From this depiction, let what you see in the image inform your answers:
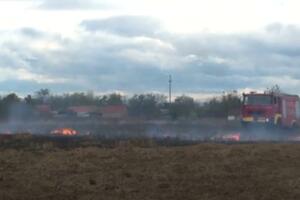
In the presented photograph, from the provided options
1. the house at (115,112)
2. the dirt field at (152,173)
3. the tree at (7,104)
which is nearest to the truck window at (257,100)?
the dirt field at (152,173)

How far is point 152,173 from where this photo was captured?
1827cm

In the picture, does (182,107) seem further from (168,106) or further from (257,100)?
(257,100)

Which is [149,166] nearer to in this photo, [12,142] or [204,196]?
[204,196]

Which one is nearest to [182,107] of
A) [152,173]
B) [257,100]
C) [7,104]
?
[7,104]

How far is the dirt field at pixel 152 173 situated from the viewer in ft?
48.3

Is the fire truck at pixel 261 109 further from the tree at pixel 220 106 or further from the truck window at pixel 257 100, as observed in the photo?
the tree at pixel 220 106

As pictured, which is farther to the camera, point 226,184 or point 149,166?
point 149,166

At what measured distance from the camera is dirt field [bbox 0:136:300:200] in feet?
48.3

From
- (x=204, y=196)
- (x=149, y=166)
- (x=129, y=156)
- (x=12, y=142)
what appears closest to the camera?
(x=204, y=196)

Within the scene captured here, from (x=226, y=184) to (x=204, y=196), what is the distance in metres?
2.01

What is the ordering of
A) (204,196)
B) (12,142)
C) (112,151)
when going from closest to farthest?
1. (204,196)
2. (112,151)
3. (12,142)

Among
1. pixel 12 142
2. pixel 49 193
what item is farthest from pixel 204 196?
pixel 12 142

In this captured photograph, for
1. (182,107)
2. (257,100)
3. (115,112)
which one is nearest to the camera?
(257,100)

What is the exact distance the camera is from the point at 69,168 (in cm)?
1934
